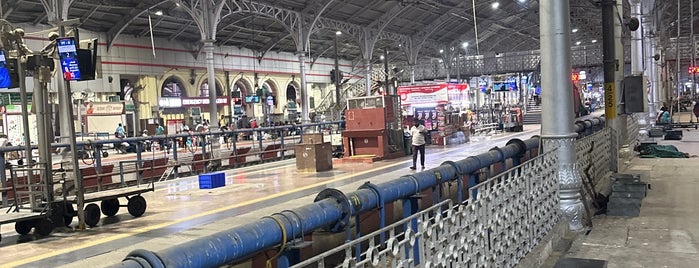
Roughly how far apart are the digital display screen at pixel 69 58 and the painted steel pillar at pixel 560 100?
24.2 ft

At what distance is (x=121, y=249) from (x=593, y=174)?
330 inches

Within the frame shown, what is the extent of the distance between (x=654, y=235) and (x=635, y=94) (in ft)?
21.9

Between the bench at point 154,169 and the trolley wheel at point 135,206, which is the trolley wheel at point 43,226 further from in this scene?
the bench at point 154,169

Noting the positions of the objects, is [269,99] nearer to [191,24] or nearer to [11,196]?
[191,24]

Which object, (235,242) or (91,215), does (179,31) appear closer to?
(91,215)

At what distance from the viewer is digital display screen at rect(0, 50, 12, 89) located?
9.49 metres

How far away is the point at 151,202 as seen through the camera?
12367 mm

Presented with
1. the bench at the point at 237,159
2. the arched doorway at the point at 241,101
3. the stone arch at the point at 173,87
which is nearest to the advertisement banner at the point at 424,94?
the bench at the point at 237,159

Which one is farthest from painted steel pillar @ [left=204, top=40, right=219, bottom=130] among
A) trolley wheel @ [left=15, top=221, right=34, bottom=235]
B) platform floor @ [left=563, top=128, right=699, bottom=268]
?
platform floor @ [left=563, top=128, right=699, bottom=268]

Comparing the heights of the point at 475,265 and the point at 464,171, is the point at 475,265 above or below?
below

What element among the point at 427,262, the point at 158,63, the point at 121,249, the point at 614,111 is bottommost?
the point at 121,249

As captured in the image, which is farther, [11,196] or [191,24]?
[191,24]

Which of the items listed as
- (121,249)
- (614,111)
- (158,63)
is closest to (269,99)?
(158,63)

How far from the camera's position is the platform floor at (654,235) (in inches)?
263
